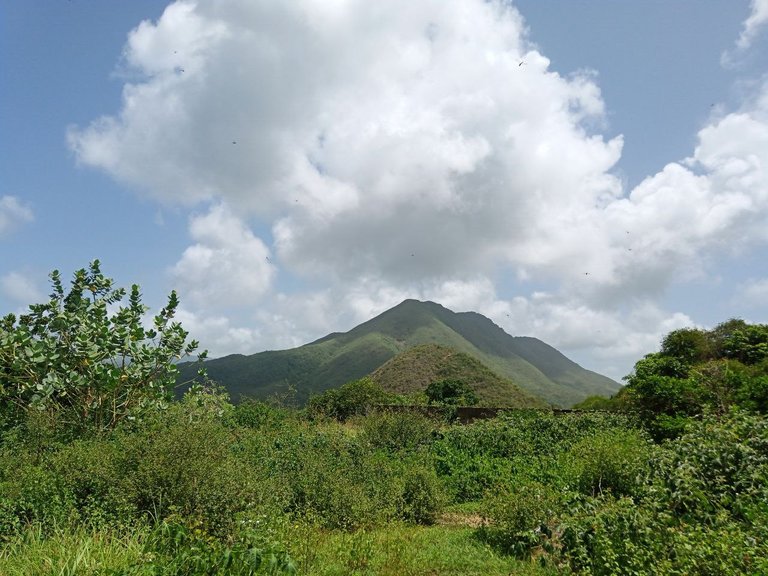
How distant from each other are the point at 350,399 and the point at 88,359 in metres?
23.2

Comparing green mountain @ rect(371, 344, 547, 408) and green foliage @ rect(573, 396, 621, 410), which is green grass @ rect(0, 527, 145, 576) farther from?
green mountain @ rect(371, 344, 547, 408)

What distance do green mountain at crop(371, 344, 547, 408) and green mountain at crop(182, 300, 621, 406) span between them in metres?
11.8

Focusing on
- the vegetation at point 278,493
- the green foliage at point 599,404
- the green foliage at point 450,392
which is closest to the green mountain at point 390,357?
the green foliage at point 450,392

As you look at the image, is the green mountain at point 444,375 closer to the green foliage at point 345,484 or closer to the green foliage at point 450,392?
the green foliage at point 450,392

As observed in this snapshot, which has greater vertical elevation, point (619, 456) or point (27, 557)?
point (619, 456)

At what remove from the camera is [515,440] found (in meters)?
16.1

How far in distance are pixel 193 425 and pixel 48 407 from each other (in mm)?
3150

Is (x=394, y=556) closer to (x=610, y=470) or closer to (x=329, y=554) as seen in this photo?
(x=329, y=554)

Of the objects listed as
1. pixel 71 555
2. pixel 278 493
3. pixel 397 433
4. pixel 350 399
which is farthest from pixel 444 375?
pixel 71 555

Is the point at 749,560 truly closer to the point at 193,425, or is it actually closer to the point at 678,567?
the point at 678,567

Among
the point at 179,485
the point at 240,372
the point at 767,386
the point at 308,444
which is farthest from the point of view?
the point at 240,372

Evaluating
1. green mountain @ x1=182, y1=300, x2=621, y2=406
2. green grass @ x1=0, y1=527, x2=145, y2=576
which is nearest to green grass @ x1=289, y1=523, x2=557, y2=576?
green grass @ x1=0, y1=527, x2=145, y2=576

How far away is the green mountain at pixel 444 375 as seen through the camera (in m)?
49.1

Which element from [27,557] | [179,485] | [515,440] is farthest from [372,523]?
[515,440]
